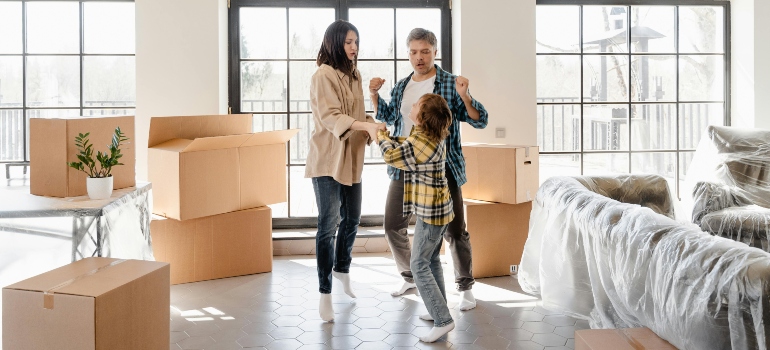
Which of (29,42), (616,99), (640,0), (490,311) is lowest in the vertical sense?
(490,311)

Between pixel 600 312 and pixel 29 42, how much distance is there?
12.6 ft

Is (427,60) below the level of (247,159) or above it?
above

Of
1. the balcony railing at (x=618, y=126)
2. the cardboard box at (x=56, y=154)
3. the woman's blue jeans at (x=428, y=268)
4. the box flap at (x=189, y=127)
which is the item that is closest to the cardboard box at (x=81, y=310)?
the cardboard box at (x=56, y=154)

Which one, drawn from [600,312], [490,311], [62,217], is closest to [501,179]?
[490,311]

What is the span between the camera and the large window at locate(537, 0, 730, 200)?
16.0ft

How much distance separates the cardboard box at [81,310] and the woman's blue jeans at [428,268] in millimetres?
1033

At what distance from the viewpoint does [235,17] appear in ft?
15.2

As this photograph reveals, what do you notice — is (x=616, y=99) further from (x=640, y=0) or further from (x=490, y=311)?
(x=490, y=311)

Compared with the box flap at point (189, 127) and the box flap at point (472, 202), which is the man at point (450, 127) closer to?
the box flap at point (472, 202)

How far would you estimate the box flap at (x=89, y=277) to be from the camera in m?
2.05

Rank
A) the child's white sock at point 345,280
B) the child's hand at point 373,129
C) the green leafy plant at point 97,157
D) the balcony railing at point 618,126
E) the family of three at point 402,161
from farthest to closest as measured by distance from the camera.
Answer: the balcony railing at point 618,126 → the child's white sock at point 345,280 → the child's hand at point 373,129 → the family of three at point 402,161 → the green leafy plant at point 97,157

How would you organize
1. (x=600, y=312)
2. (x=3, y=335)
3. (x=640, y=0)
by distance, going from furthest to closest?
(x=640, y=0) → (x=600, y=312) → (x=3, y=335)

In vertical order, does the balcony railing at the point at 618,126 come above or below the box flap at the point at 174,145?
above

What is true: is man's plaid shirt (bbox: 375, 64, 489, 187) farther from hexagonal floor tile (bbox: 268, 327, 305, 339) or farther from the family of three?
hexagonal floor tile (bbox: 268, 327, 305, 339)
